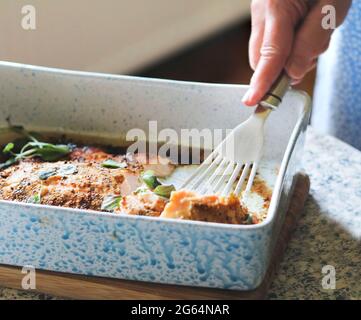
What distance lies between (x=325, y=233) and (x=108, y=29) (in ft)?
4.67

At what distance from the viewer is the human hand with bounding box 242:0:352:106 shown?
1070 mm

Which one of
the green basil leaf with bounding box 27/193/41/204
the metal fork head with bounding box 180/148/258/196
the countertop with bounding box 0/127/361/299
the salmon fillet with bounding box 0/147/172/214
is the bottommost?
the countertop with bounding box 0/127/361/299

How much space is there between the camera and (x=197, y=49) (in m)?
2.71

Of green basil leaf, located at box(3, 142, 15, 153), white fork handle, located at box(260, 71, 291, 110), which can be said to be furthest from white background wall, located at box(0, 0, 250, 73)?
white fork handle, located at box(260, 71, 291, 110)

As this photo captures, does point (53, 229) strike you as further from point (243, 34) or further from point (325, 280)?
point (243, 34)

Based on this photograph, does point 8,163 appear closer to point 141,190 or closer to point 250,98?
point 141,190

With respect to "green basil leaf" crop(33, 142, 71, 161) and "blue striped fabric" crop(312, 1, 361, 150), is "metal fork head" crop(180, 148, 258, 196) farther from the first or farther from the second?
"blue striped fabric" crop(312, 1, 361, 150)

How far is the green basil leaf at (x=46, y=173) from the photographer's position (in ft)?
3.41

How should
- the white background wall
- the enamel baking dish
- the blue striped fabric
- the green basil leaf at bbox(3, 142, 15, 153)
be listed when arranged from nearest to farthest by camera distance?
the enamel baking dish → the green basil leaf at bbox(3, 142, 15, 153) → the blue striped fabric → the white background wall

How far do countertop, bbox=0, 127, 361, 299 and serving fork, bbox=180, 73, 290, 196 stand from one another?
0.40 ft

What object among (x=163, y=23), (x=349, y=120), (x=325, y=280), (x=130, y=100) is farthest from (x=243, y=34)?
(x=325, y=280)

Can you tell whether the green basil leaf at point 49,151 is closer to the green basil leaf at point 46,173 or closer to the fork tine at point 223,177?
the green basil leaf at point 46,173

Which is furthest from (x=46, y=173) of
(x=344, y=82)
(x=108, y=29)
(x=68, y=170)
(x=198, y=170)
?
(x=108, y=29)
